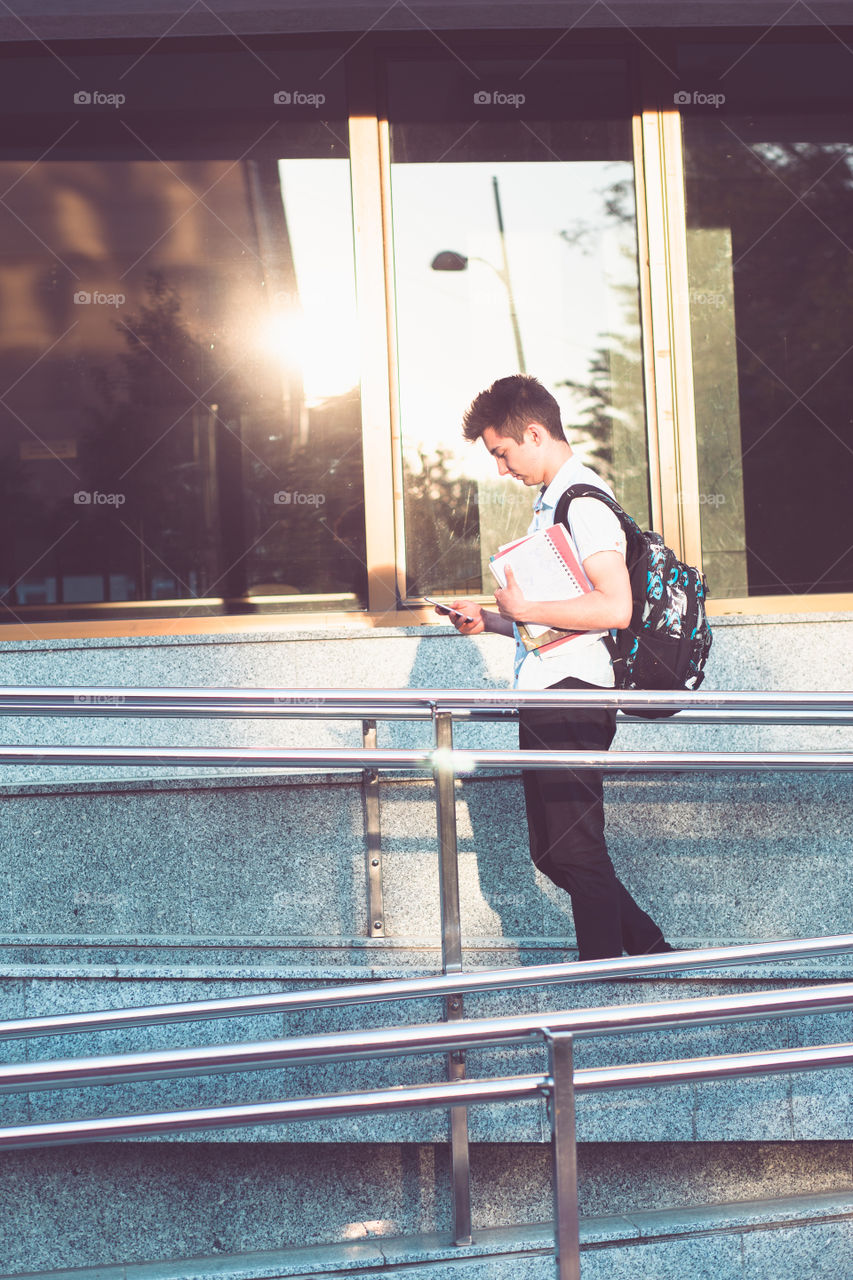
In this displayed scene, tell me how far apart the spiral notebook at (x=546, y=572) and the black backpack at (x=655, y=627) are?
0.07 metres

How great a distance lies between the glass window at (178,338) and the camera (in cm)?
643

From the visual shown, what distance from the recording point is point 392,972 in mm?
3221

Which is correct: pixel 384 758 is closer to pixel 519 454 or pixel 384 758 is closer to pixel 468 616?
pixel 468 616

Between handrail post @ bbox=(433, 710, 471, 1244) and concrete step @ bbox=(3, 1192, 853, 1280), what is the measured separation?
0.35ft

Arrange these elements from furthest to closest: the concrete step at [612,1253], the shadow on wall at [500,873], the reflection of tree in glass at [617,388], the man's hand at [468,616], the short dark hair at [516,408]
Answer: the reflection of tree in glass at [617,388]
the shadow on wall at [500,873]
the man's hand at [468,616]
the short dark hair at [516,408]
the concrete step at [612,1253]

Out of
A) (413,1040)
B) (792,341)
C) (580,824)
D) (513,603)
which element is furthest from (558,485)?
(792,341)

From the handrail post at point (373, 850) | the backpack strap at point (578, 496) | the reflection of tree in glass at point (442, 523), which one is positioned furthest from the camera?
the reflection of tree in glass at point (442, 523)

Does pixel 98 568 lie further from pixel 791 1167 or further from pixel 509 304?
pixel 791 1167

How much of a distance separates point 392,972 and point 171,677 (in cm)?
268

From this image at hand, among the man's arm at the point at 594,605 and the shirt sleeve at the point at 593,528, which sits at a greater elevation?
the shirt sleeve at the point at 593,528

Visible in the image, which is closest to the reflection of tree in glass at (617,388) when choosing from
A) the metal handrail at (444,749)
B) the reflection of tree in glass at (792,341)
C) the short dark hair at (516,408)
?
the reflection of tree in glass at (792,341)

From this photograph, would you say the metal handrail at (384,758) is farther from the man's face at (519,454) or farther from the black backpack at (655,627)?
the man's face at (519,454)

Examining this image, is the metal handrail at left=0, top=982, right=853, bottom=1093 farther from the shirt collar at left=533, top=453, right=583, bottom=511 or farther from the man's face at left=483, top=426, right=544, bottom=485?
the man's face at left=483, top=426, right=544, bottom=485

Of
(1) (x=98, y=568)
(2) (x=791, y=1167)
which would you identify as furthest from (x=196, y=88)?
(2) (x=791, y=1167)
